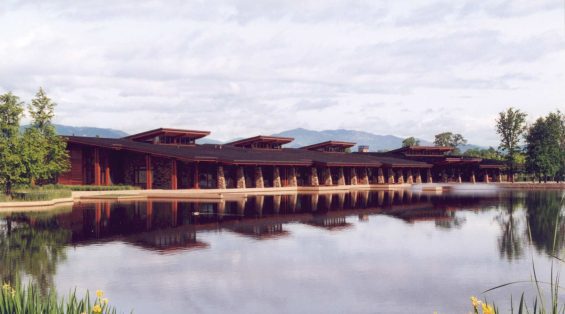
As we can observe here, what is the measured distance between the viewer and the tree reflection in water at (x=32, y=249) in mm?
14867

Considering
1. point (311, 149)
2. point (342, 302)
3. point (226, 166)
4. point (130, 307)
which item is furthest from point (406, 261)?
point (311, 149)

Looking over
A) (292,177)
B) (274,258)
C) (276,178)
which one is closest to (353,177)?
(292,177)

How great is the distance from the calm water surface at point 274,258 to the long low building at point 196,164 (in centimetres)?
1949

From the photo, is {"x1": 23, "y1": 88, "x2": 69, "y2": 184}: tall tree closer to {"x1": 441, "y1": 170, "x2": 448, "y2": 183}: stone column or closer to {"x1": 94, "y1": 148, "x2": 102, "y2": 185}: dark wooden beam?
{"x1": 94, "y1": 148, "x2": 102, "y2": 185}: dark wooden beam

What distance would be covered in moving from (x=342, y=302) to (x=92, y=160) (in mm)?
46193

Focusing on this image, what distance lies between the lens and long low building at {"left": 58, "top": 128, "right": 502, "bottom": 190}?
52.7m

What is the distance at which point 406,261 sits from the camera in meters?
18.4

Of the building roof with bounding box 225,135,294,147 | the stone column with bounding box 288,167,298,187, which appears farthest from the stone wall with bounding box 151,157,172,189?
the building roof with bounding box 225,135,294,147

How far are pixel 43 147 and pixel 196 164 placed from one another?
47.5 ft

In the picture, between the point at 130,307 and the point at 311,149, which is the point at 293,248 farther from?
the point at 311,149

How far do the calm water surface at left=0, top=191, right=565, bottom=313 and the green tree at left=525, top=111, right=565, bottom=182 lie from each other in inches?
2308

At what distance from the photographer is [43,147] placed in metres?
42.1

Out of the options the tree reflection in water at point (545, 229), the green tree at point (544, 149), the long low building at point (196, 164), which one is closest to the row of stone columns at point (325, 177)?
the long low building at point (196, 164)

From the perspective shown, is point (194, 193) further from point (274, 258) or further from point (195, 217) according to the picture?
point (274, 258)
